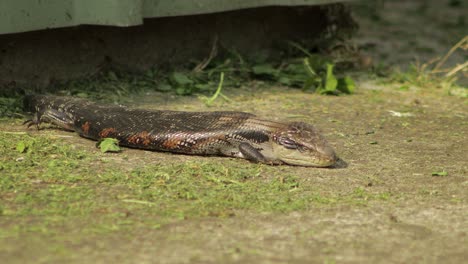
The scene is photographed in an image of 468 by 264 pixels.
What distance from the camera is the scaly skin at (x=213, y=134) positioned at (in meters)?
5.82

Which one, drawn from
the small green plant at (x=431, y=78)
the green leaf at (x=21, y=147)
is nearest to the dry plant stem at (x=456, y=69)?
the small green plant at (x=431, y=78)

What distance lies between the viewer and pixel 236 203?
4.90 m

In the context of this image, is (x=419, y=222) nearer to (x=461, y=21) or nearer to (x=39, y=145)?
(x=39, y=145)

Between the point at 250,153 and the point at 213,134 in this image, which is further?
the point at 213,134

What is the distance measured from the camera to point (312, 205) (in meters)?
4.95

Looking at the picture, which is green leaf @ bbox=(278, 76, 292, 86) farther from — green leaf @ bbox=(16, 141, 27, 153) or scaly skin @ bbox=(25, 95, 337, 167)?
green leaf @ bbox=(16, 141, 27, 153)

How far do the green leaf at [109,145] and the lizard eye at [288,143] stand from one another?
1.20 metres

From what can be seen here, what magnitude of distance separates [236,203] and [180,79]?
Result: 3382 mm

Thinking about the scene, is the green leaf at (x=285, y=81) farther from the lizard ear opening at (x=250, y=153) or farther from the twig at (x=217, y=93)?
the lizard ear opening at (x=250, y=153)

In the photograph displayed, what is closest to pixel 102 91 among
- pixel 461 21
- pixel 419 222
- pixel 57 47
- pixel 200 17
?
pixel 57 47

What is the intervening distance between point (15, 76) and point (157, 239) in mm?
3613

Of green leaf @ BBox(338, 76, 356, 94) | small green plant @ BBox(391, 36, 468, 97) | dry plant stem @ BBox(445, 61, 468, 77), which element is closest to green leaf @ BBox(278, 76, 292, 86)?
green leaf @ BBox(338, 76, 356, 94)

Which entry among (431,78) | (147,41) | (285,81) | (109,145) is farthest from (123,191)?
(431,78)

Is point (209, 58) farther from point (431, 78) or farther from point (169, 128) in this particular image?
point (169, 128)
